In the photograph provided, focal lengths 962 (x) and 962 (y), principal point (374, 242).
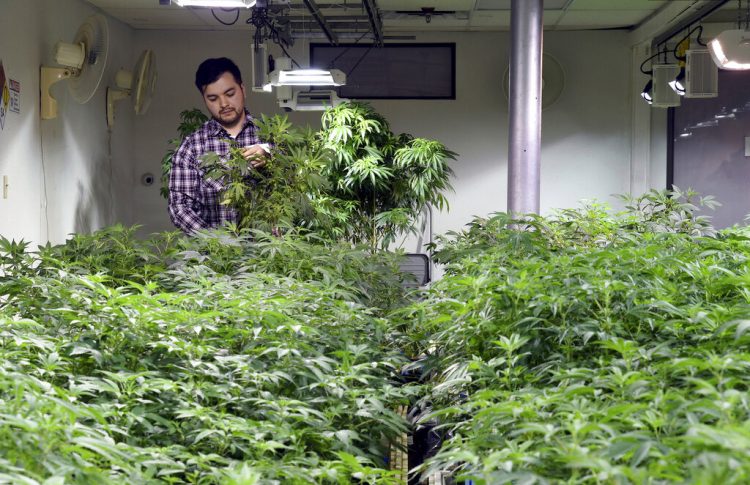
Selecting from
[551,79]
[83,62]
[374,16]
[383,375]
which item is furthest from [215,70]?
[383,375]

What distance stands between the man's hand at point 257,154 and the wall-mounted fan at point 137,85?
281cm

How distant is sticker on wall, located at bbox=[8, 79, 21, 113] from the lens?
6.02 meters

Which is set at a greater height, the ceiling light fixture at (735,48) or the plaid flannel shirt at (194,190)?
the ceiling light fixture at (735,48)

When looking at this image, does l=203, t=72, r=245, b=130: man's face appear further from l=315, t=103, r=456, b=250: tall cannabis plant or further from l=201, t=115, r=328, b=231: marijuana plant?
l=201, t=115, r=328, b=231: marijuana plant

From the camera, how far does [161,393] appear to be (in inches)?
78.4

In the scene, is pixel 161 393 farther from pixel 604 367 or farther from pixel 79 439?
pixel 604 367

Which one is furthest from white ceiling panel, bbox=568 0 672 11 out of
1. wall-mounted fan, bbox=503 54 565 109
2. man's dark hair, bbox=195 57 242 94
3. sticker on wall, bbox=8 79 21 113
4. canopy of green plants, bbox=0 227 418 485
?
canopy of green plants, bbox=0 227 418 485

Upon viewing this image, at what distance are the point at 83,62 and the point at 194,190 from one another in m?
1.22

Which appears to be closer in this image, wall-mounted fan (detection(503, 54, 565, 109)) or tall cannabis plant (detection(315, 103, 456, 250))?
tall cannabis plant (detection(315, 103, 456, 250))

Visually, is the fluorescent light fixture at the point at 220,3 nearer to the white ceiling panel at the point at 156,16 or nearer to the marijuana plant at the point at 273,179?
the marijuana plant at the point at 273,179

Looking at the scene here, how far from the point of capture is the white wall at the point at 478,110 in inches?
345

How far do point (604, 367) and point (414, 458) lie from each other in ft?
4.19

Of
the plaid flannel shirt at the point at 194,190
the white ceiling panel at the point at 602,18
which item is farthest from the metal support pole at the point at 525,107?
the white ceiling panel at the point at 602,18

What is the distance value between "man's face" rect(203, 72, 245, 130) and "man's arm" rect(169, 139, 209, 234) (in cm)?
43
